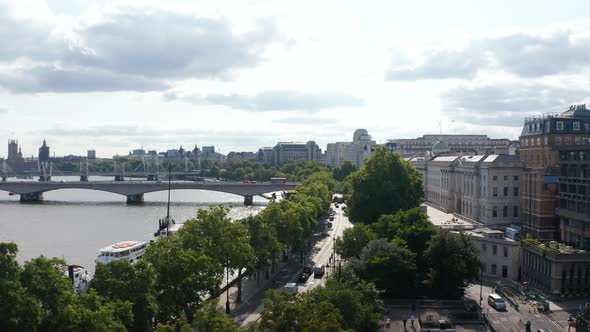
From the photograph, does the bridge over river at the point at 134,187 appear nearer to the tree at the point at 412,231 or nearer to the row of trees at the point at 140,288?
the tree at the point at 412,231

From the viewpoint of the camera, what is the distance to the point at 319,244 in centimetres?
7106

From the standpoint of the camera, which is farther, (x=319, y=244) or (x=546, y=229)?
(x=319, y=244)

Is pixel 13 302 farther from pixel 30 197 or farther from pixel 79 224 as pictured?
pixel 30 197

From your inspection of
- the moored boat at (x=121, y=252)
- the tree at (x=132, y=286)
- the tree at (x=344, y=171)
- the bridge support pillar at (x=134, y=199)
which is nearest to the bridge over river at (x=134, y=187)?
the bridge support pillar at (x=134, y=199)

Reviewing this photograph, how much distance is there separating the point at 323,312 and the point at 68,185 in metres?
121

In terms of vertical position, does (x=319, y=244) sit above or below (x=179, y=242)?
below

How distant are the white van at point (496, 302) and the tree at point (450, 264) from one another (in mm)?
1941

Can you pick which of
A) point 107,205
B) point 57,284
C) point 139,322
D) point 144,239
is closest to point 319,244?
point 144,239

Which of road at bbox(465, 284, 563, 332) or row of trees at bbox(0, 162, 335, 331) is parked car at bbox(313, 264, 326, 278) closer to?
row of trees at bbox(0, 162, 335, 331)

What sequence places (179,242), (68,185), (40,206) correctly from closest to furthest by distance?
(179,242) → (40,206) → (68,185)

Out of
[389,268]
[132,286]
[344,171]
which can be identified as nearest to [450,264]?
[389,268]

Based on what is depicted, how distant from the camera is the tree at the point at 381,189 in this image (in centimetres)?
6975

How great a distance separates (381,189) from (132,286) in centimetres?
4540

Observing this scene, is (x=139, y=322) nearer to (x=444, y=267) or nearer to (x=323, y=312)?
(x=323, y=312)
